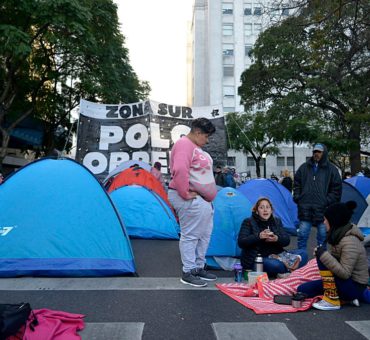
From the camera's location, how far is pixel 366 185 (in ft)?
34.8

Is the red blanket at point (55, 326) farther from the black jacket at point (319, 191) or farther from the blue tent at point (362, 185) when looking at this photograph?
the blue tent at point (362, 185)

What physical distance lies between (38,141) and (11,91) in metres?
6.10

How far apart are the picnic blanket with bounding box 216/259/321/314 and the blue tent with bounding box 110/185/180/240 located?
3.52m

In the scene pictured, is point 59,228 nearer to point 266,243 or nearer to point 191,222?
point 191,222

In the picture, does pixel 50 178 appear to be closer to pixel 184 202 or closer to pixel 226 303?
pixel 184 202

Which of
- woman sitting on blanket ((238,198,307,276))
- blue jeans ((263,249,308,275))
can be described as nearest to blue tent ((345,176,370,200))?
woman sitting on blanket ((238,198,307,276))

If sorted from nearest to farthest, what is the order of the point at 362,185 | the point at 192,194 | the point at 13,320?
the point at 13,320 < the point at 192,194 < the point at 362,185

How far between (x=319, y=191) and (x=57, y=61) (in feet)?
52.2

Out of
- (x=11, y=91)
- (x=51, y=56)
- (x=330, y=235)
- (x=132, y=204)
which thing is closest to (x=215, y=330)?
(x=330, y=235)

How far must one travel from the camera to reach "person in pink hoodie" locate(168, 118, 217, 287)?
14.3 ft

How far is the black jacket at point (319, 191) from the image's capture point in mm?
5484

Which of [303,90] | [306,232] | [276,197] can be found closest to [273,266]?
[306,232]

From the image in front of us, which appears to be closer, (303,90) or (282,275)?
(282,275)

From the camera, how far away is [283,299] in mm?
3801
